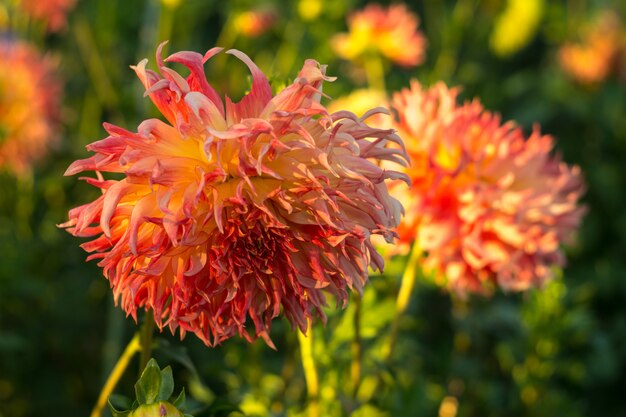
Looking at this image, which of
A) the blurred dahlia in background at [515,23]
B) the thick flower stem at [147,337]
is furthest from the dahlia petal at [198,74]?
the blurred dahlia in background at [515,23]

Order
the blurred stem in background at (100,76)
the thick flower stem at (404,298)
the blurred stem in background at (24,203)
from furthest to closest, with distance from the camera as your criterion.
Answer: the blurred stem in background at (24,203)
the blurred stem in background at (100,76)
the thick flower stem at (404,298)

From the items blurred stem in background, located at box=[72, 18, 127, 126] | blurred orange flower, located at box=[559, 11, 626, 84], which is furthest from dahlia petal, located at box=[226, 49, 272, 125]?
blurred orange flower, located at box=[559, 11, 626, 84]

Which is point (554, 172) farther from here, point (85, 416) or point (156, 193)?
point (85, 416)

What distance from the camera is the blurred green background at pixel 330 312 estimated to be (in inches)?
67.7

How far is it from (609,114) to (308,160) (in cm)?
320

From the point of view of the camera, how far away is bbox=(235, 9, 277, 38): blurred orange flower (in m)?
2.63

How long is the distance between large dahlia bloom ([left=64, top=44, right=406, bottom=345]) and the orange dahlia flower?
166 centimetres

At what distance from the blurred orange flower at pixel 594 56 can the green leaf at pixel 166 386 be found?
358 cm

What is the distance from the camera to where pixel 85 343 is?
8.24ft

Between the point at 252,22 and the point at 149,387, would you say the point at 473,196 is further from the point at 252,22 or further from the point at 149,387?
the point at 252,22

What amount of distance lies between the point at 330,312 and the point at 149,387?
2.13 ft

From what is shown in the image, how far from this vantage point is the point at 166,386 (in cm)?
87

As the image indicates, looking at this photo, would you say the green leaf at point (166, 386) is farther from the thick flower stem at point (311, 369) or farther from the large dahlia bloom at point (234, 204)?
the thick flower stem at point (311, 369)

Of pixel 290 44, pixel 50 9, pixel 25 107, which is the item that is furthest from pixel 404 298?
pixel 50 9
